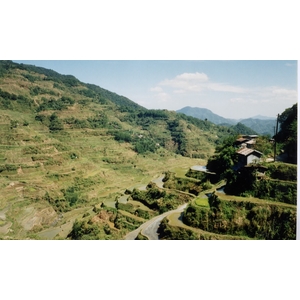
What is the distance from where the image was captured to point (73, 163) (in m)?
13.6

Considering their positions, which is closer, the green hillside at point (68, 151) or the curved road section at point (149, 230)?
the curved road section at point (149, 230)

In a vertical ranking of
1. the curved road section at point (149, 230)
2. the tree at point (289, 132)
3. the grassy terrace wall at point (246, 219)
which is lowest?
the curved road section at point (149, 230)

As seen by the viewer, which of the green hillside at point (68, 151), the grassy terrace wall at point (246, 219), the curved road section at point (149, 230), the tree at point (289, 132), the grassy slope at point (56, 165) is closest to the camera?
the grassy terrace wall at point (246, 219)

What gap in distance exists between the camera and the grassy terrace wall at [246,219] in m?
6.63

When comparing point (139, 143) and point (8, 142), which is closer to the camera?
point (8, 142)

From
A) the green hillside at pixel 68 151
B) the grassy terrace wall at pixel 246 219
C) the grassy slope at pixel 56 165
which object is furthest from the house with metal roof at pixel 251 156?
the grassy slope at pixel 56 165

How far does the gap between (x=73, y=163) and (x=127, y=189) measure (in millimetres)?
2976

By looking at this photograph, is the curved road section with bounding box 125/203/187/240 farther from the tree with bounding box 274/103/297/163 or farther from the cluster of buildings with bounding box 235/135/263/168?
the tree with bounding box 274/103/297/163

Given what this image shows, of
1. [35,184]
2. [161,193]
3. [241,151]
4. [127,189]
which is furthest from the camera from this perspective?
[127,189]

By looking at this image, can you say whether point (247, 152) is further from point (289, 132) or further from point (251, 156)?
point (289, 132)

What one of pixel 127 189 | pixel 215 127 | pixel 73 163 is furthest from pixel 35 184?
pixel 215 127

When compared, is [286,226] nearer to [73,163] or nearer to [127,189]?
[127,189]

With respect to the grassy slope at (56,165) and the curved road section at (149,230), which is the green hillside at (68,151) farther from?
the curved road section at (149,230)

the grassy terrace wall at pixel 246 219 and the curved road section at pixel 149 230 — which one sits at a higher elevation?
the grassy terrace wall at pixel 246 219
